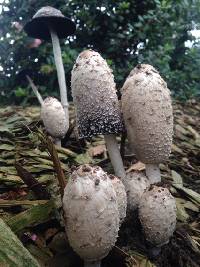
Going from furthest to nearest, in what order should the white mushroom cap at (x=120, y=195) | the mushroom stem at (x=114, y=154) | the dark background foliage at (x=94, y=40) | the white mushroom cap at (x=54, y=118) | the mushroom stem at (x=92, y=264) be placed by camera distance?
the dark background foliage at (x=94, y=40)
the white mushroom cap at (x=54, y=118)
the mushroom stem at (x=114, y=154)
the white mushroom cap at (x=120, y=195)
the mushroom stem at (x=92, y=264)

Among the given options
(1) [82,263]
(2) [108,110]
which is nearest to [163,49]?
(2) [108,110]

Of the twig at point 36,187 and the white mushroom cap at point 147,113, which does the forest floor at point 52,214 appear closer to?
the twig at point 36,187

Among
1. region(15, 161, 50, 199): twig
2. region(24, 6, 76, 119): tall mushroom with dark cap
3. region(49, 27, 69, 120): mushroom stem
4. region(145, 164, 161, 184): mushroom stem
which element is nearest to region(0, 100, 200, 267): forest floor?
region(15, 161, 50, 199): twig

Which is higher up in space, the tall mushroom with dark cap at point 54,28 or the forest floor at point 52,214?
the tall mushroom with dark cap at point 54,28

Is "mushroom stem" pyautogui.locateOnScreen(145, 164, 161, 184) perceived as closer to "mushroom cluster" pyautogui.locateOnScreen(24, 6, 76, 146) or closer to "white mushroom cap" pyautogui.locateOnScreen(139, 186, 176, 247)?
"white mushroom cap" pyautogui.locateOnScreen(139, 186, 176, 247)

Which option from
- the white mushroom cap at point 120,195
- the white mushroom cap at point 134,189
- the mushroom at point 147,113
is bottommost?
the white mushroom cap at point 134,189

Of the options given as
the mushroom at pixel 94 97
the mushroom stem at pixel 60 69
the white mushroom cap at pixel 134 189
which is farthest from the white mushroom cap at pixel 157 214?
the mushroom stem at pixel 60 69

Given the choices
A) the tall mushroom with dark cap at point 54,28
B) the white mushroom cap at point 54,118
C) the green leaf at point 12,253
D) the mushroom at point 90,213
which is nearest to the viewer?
the green leaf at point 12,253
